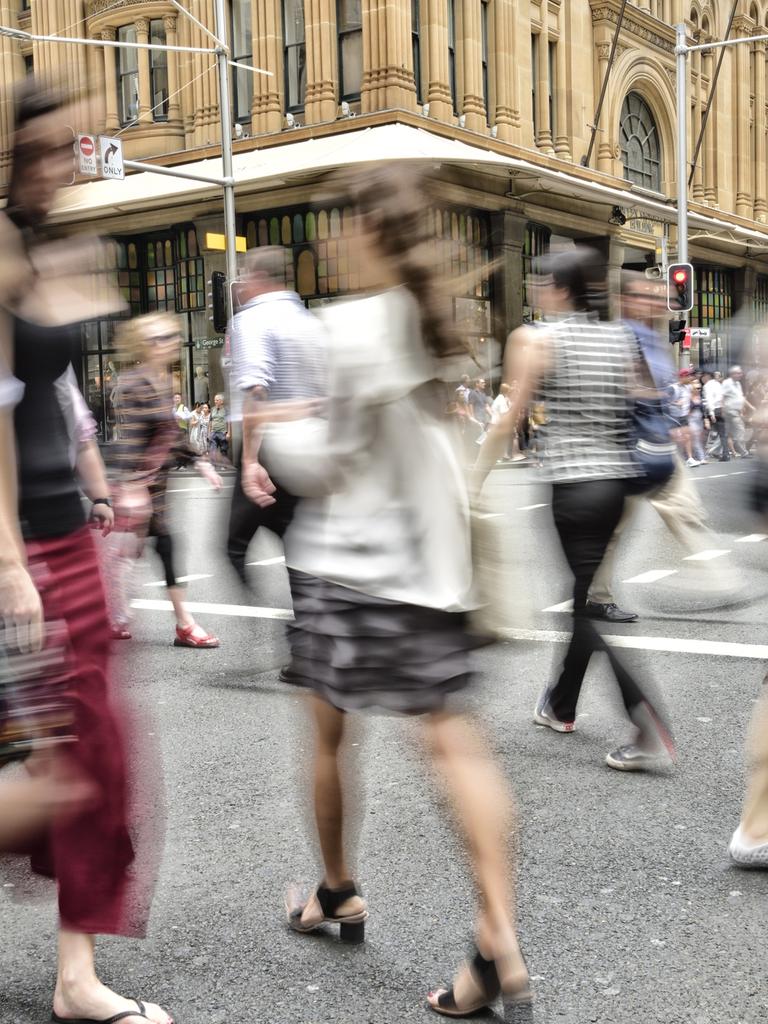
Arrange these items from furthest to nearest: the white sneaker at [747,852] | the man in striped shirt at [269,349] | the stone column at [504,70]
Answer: the stone column at [504,70]
the man in striped shirt at [269,349]
the white sneaker at [747,852]

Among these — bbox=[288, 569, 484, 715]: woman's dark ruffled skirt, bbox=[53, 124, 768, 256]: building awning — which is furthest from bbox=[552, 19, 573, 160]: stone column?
bbox=[288, 569, 484, 715]: woman's dark ruffled skirt

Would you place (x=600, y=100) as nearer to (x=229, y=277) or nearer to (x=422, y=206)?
(x=229, y=277)

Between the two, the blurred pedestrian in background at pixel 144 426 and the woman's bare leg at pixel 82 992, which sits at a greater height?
the blurred pedestrian in background at pixel 144 426

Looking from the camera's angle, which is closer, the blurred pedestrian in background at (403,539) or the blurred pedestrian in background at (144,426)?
the blurred pedestrian in background at (403,539)

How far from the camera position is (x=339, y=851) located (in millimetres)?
2910

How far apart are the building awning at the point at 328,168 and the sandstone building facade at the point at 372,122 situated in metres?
0.07

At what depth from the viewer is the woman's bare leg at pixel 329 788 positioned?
9.09ft

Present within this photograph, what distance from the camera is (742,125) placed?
129 ft

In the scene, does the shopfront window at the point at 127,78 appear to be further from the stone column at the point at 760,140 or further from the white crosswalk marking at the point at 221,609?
the white crosswalk marking at the point at 221,609

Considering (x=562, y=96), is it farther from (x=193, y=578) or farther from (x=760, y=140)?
(x=193, y=578)

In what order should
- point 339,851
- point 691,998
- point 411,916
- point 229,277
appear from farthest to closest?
point 229,277
point 411,916
point 339,851
point 691,998

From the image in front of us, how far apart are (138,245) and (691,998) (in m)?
30.6

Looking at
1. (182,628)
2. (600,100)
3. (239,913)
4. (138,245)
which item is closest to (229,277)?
(138,245)

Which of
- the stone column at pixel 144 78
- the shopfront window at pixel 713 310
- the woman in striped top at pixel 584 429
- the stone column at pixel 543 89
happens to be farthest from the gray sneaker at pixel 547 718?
the shopfront window at pixel 713 310
